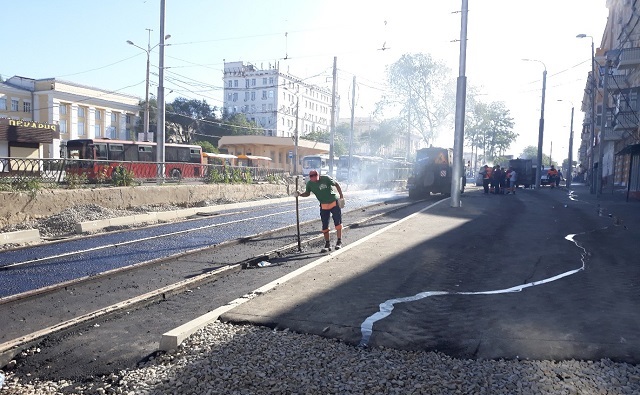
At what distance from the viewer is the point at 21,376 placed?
4.23 meters

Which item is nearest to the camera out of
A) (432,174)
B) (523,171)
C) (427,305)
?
(427,305)

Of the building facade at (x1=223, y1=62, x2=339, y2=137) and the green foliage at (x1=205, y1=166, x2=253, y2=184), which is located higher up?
the building facade at (x1=223, y1=62, x2=339, y2=137)

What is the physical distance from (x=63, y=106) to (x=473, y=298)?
58803mm

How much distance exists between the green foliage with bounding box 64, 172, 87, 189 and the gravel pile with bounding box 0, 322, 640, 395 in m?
12.4

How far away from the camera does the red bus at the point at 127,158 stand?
55.0 feet

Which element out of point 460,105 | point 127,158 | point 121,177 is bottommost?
point 121,177

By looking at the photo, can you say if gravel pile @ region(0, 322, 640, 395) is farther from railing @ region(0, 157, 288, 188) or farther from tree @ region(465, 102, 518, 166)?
tree @ region(465, 102, 518, 166)

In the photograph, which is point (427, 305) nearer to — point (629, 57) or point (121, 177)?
point (121, 177)

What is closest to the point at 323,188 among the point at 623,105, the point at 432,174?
the point at 432,174

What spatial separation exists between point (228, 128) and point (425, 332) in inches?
3040

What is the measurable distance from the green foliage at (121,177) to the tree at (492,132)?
4798 centimetres

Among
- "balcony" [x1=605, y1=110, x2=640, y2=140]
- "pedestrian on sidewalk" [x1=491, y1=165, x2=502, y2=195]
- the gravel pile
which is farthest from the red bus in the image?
"balcony" [x1=605, y1=110, x2=640, y2=140]

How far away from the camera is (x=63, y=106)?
5600 centimetres

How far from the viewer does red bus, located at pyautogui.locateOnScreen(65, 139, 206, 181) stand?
16750mm
